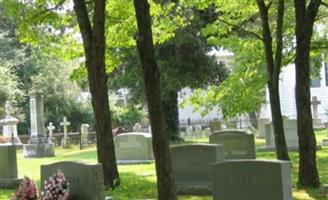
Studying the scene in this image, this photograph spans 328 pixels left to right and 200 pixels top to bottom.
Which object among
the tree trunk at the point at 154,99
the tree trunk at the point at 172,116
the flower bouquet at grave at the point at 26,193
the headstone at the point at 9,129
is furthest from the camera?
the headstone at the point at 9,129

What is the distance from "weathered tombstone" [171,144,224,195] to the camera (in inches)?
484

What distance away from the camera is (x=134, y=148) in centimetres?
2130

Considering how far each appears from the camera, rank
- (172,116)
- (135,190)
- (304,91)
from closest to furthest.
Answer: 1. (304,91)
2. (135,190)
3. (172,116)

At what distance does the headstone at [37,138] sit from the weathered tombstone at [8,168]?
12.6 metres

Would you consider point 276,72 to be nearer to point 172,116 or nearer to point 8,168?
point 8,168

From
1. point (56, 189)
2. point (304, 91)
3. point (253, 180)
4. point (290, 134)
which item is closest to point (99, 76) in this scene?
point (304, 91)

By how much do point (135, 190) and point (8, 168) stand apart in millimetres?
4536

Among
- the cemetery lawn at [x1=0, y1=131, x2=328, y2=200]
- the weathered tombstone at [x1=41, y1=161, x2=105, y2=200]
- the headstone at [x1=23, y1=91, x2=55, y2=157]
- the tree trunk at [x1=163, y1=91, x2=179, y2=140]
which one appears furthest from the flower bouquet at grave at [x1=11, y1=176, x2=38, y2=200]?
the tree trunk at [x1=163, y1=91, x2=179, y2=140]

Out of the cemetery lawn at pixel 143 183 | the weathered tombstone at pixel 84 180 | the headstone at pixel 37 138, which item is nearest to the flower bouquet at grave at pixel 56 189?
the weathered tombstone at pixel 84 180

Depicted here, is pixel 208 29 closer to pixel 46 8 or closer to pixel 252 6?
pixel 252 6

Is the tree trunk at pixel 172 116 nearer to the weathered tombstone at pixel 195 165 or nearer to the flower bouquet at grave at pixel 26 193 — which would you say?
the weathered tombstone at pixel 195 165

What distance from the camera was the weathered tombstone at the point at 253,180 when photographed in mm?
7777

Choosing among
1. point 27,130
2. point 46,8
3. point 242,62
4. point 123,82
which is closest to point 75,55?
point 46,8

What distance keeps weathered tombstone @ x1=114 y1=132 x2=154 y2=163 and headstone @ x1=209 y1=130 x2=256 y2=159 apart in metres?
4.25
